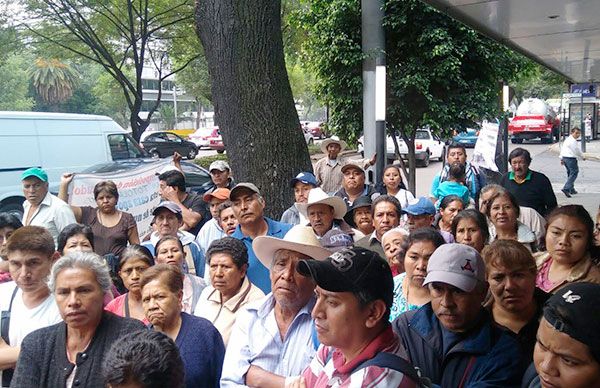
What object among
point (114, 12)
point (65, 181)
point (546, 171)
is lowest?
point (546, 171)

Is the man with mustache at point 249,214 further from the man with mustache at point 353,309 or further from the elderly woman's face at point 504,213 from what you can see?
the man with mustache at point 353,309

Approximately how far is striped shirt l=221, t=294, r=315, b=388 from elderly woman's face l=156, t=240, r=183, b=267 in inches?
56.6

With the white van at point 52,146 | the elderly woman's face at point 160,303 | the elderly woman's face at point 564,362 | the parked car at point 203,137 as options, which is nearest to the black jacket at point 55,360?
the elderly woman's face at point 160,303

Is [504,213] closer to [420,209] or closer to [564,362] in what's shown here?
[420,209]

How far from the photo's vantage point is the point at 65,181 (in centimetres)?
722

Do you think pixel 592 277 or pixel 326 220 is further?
pixel 326 220

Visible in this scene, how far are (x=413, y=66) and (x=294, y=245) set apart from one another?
24.8 feet

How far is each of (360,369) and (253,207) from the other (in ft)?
10.6

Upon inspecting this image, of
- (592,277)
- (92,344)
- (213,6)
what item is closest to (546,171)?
(213,6)

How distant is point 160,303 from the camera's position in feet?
10.8

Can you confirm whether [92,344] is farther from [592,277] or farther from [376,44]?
[376,44]

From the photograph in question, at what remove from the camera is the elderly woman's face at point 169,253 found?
4.52 m

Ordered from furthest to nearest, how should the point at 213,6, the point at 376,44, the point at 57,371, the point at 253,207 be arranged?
the point at 376,44 → the point at 213,6 → the point at 253,207 → the point at 57,371

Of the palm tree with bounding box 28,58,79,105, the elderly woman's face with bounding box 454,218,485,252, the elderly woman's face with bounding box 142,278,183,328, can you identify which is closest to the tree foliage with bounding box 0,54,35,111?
the palm tree with bounding box 28,58,79,105
